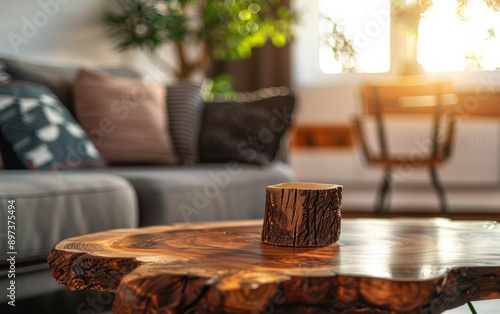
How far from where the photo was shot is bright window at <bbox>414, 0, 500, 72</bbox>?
3958 millimetres

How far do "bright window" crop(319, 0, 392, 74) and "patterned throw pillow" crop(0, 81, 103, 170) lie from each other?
270cm

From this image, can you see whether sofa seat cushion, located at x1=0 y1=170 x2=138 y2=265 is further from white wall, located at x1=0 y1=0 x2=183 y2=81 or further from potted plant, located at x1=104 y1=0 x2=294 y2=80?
potted plant, located at x1=104 y1=0 x2=294 y2=80

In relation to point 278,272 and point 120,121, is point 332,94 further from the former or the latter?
point 278,272

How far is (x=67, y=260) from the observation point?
96 cm

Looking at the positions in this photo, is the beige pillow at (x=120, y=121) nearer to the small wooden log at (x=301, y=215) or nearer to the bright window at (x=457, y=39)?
the small wooden log at (x=301, y=215)

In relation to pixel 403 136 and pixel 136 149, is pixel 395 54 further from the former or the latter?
pixel 136 149

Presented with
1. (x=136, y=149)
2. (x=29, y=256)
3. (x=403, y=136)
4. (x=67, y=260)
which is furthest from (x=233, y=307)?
(x=403, y=136)

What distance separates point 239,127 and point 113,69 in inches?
28.0

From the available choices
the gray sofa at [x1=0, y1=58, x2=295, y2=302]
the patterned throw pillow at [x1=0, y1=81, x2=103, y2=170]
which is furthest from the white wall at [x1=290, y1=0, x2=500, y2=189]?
the patterned throw pillow at [x1=0, y1=81, x2=103, y2=170]

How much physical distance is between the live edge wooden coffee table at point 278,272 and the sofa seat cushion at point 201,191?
0.69 meters

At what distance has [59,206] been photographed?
1.55 meters

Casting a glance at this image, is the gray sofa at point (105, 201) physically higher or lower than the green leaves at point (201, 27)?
lower

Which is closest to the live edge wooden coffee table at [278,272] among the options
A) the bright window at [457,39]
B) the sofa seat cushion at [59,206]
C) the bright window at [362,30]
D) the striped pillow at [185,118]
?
the sofa seat cushion at [59,206]

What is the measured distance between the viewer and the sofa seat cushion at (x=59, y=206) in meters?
1.45
